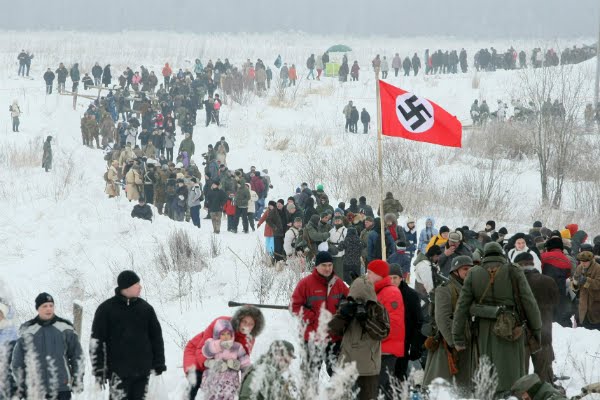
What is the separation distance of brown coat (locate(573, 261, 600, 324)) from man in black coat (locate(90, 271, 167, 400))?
6469 millimetres

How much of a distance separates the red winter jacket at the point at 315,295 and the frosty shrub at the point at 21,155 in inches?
978

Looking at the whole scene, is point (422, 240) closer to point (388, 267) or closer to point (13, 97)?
point (388, 267)

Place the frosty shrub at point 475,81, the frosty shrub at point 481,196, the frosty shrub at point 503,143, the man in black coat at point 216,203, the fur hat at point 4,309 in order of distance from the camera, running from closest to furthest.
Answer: the fur hat at point 4,309
the man in black coat at point 216,203
the frosty shrub at point 481,196
the frosty shrub at point 503,143
the frosty shrub at point 475,81

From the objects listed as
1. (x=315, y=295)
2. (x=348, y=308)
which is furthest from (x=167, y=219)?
(x=348, y=308)

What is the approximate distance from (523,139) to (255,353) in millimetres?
29650

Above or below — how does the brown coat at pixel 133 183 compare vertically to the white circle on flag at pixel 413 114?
below

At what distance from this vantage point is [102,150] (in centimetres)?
3416

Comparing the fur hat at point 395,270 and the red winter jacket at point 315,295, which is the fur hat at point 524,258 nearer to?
the fur hat at point 395,270

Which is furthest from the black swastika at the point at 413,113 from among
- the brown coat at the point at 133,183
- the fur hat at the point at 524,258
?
the brown coat at the point at 133,183

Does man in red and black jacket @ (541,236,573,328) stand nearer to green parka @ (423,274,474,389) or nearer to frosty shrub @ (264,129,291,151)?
green parka @ (423,274,474,389)

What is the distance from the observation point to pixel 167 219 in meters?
22.8

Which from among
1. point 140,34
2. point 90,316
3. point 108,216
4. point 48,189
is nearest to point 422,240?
point 90,316

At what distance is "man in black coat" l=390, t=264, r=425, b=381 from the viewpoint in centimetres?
912

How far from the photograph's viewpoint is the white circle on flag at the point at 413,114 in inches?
554
